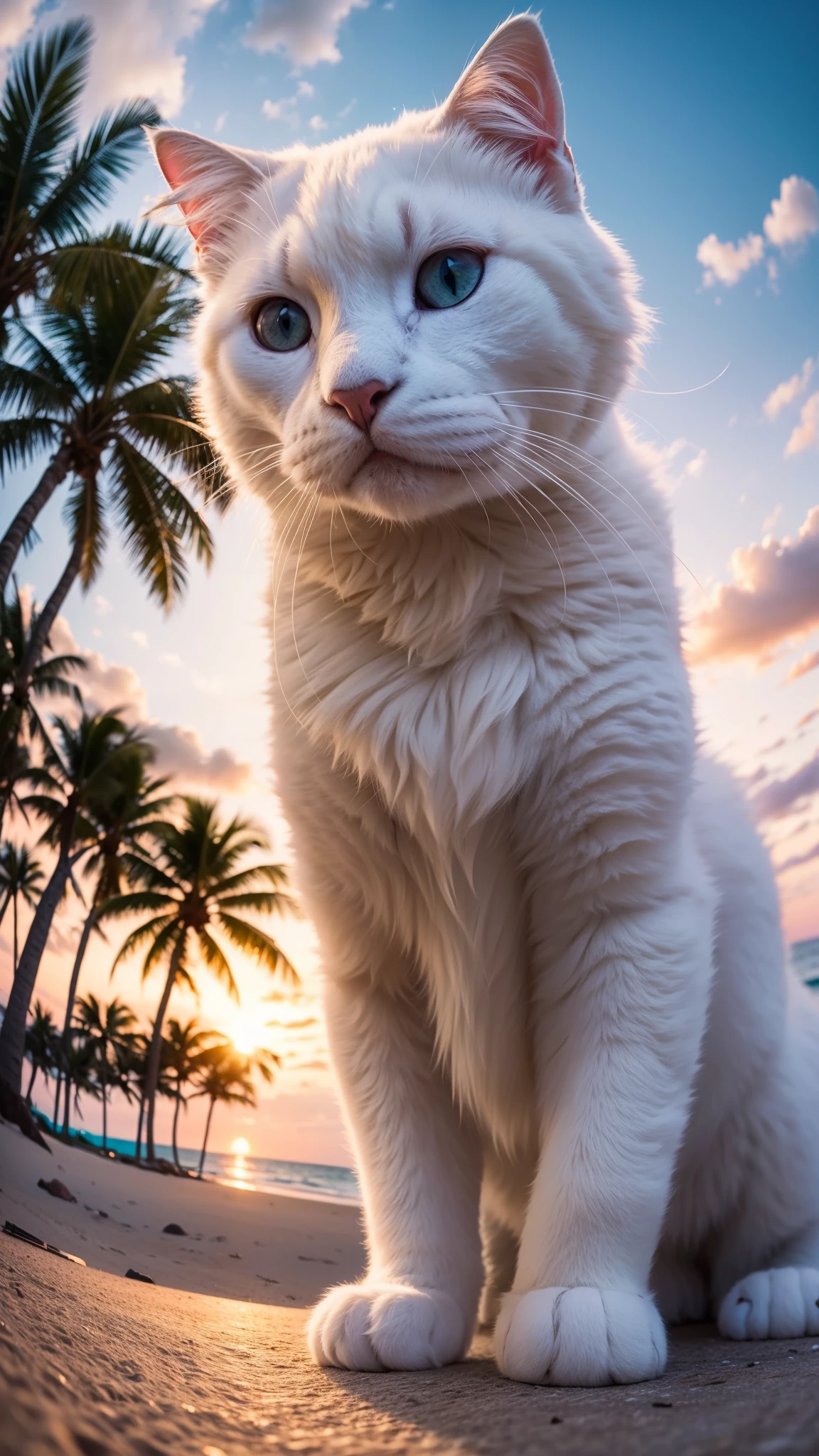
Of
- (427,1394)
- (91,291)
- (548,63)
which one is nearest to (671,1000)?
(427,1394)

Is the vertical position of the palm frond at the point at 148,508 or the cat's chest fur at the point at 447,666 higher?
the palm frond at the point at 148,508

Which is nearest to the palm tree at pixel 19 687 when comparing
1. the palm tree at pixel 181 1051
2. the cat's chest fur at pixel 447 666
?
the cat's chest fur at pixel 447 666

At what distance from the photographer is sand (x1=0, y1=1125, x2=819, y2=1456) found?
0.49 meters

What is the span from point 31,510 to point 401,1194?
646 centimetres

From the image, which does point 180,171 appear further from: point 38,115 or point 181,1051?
point 181,1051

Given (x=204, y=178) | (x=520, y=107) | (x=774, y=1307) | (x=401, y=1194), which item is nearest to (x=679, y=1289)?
(x=774, y=1307)

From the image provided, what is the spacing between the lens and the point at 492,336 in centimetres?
119

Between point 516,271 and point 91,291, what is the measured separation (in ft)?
22.3

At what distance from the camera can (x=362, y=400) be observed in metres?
1.10

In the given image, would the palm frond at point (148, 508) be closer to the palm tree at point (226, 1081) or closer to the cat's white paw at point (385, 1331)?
the cat's white paw at point (385, 1331)

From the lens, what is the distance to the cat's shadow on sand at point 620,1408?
507 mm

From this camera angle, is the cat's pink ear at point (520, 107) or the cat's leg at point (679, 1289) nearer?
the cat's pink ear at point (520, 107)

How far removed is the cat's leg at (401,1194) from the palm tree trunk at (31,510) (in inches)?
158

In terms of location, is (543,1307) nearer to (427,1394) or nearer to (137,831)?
(427,1394)
